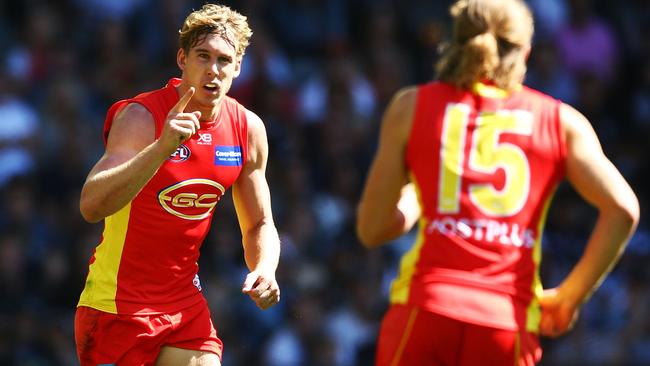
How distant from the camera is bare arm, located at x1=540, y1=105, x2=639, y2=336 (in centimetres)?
477

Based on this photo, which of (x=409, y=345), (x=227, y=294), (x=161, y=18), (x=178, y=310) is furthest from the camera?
(x=161, y=18)

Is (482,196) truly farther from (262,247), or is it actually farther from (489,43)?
(262,247)

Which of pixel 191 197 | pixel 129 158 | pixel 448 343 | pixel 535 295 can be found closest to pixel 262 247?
pixel 191 197

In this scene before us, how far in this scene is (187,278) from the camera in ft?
18.4

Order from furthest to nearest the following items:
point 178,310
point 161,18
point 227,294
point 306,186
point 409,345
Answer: point 161,18 < point 306,186 < point 227,294 < point 178,310 < point 409,345

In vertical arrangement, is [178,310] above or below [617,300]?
above

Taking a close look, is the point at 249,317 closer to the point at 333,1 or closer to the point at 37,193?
the point at 37,193

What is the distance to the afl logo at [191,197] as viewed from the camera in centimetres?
539

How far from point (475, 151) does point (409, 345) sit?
0.79 metres

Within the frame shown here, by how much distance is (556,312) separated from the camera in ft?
16.4

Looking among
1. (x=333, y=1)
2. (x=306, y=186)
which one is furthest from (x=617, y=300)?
(x=333, y=1)

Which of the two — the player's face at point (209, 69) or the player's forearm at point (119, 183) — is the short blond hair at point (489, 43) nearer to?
the player's face at point (209, 69)

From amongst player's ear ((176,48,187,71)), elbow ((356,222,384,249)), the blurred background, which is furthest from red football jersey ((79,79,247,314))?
the blurred background

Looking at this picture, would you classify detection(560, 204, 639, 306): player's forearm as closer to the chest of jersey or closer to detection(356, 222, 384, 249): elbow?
detection(356, 222, 384, 249): elbow
